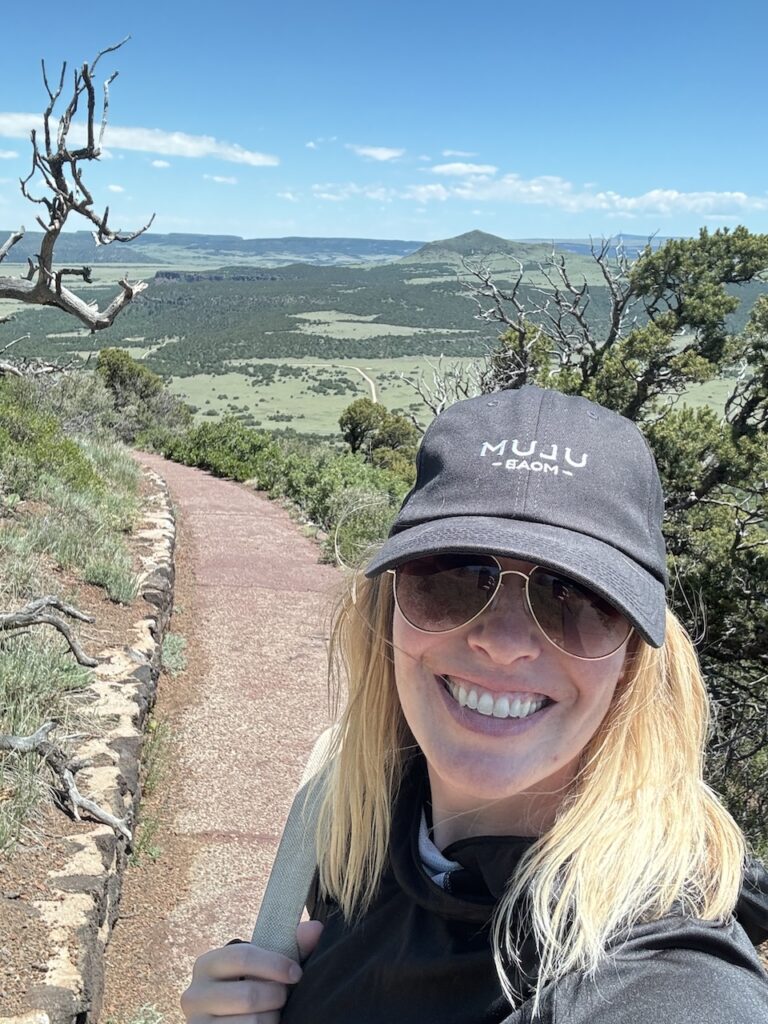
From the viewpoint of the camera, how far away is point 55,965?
9.04 ft

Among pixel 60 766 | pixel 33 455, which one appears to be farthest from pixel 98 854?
pixel 33 455

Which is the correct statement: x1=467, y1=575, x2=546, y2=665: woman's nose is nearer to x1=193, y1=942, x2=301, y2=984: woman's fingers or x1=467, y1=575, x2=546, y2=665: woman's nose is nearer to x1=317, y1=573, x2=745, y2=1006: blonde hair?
x1=317, y1=573, x2=745, y2=1006: blonde hair

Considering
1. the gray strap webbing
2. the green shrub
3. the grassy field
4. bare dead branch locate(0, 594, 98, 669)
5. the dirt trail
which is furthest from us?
the grassy field

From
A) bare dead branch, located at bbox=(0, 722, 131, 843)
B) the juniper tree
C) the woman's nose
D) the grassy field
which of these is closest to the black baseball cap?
the woman's nose

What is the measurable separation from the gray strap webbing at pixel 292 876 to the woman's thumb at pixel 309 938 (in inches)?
0.9

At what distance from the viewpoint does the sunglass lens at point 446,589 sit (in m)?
1.21

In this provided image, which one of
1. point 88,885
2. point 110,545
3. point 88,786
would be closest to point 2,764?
point 88,786

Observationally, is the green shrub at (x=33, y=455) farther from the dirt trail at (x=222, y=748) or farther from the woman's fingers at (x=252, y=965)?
the woman's fingers at (x=252, y=965)

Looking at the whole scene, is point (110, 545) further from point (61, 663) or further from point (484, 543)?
point (484, 543)

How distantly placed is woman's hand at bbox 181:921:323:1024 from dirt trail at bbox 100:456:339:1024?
0.77 m

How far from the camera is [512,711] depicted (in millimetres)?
1196

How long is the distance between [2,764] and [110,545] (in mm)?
3869

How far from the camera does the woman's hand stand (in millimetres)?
1206

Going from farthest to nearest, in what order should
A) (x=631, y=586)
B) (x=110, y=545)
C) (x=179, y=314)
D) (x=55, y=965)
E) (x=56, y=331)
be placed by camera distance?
(x=179, y=314), (x=56, y=331), (x=110, y=545), (x=55, y=965), (x=631, y=586)
